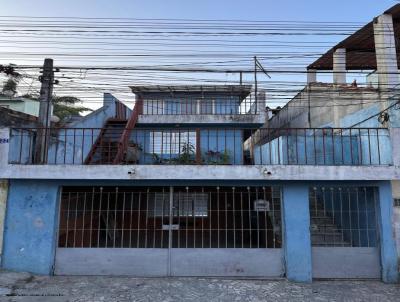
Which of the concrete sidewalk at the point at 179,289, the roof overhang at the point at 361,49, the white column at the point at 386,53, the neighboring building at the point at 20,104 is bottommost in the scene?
the concrete sidewalk at the point at 179,289

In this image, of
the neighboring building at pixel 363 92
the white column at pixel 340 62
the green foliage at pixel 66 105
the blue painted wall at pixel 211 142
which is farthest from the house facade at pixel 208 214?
the green foliage at pixel 66 105

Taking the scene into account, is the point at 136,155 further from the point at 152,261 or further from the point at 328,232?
the point at 328,232

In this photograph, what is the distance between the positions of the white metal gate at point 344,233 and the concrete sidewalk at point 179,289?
0.34 meters

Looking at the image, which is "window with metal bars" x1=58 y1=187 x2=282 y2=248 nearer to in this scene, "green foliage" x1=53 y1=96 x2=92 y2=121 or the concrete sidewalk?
the concrete sidewalk

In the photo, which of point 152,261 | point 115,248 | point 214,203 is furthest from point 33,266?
point 214,203

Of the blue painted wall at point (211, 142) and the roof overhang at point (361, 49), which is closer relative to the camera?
the roof overhang at point (361, 49)

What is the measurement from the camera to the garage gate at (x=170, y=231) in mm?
7238

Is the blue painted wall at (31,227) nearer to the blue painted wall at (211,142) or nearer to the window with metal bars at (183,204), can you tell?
the window with metal bars at (183,204)

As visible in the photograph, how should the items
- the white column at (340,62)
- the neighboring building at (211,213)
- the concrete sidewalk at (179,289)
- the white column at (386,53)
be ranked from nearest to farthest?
1. the concrete sidewalk at (179,289)
2. the neighboring building at (211,213)
3. the white column at (386,53)
4. the white column at (340,62)

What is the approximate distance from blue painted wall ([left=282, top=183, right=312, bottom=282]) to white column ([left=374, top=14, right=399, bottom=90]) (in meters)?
4.17

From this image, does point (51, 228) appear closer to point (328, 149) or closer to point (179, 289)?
point (179, 289)

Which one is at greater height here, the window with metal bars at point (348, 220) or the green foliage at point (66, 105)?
the green foliage at point (66, 105)

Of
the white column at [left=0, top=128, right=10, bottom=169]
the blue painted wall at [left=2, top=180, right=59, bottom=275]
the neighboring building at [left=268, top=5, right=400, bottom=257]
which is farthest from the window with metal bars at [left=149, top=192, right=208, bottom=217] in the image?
the neighboring building at [left=268, top=5, right=400, bottom=257]

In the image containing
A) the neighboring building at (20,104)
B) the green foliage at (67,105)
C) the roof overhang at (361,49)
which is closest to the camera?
the roof overhang at (361,49)
